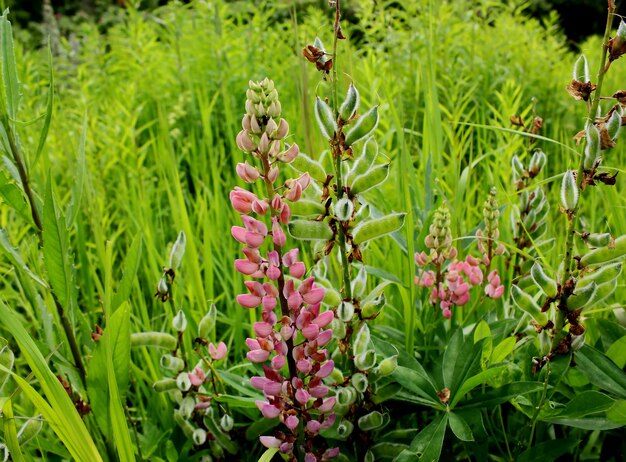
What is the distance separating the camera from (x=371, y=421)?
0.98m

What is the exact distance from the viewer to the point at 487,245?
126 centimetres

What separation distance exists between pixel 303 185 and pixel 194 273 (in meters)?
0.57

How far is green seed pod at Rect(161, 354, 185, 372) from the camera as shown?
1.05 metres

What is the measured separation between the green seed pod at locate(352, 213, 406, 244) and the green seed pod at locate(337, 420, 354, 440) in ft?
0.96

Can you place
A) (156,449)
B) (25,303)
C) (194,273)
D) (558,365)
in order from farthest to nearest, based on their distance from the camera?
(25,303) < (194,273) < (156,449) < (558,365)

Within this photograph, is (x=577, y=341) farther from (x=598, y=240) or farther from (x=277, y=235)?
(x=277, y=235)

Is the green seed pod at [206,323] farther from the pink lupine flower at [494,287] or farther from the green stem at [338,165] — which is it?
the pink lupine flower at [494,287]

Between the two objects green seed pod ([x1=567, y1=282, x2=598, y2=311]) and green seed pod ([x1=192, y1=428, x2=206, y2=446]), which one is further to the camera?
green seed pod ([x1=192, y1=428, x2=206, y2=446])

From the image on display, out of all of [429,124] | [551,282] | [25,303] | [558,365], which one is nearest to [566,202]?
[551,282]

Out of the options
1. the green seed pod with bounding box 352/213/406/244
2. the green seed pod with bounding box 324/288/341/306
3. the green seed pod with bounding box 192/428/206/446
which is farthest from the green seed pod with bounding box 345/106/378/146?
the green seed pod with bounding box 192/428/206/446

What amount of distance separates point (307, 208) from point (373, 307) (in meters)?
0.18

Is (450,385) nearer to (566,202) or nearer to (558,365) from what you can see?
(558,365)

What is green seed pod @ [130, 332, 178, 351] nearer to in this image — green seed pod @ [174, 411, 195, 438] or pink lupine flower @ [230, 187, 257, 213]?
green seed pod @ [174, 411, 195, 438]

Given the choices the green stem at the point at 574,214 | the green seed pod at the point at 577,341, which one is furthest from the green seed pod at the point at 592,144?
the green seed pod at the point at 577,341
